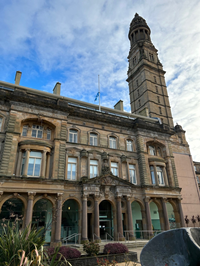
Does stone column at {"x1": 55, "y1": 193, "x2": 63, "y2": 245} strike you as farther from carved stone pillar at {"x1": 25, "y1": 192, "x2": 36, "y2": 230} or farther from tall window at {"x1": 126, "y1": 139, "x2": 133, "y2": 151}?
tall window at {"x1": 126, "y1": 139, "x2": 133, "y2": 151}

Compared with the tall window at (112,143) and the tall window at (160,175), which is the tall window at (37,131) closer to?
the tall window at (112,143)

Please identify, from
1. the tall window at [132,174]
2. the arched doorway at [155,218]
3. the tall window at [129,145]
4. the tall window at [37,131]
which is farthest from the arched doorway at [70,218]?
the arched doorway at [155,218]

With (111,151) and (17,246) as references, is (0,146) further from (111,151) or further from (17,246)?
(17,246)

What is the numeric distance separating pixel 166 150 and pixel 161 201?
7921 mm

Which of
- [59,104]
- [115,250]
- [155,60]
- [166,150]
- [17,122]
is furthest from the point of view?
[155,60]

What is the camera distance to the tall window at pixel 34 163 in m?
20.6

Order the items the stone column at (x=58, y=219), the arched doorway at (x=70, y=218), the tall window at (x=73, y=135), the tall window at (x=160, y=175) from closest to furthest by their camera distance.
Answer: the stone column at (x=58, y=219), the arched doorway at (x=70, y=218), the tall window at (x=73, y=135), the tall window at (x=160, y=175)

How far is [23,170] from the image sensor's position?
789 inches

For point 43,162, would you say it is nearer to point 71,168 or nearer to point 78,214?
point 71,168

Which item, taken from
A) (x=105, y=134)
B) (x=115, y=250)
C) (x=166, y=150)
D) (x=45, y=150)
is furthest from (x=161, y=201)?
→ (x=45, y=150)

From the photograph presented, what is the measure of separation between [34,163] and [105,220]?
10638 millimetres

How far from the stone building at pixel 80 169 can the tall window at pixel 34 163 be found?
0.33 ft

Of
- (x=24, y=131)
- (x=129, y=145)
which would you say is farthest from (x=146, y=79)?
(x=24, y=131)

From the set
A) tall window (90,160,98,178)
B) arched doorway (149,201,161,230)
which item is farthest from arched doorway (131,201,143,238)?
tall window (90,160,98,178)
